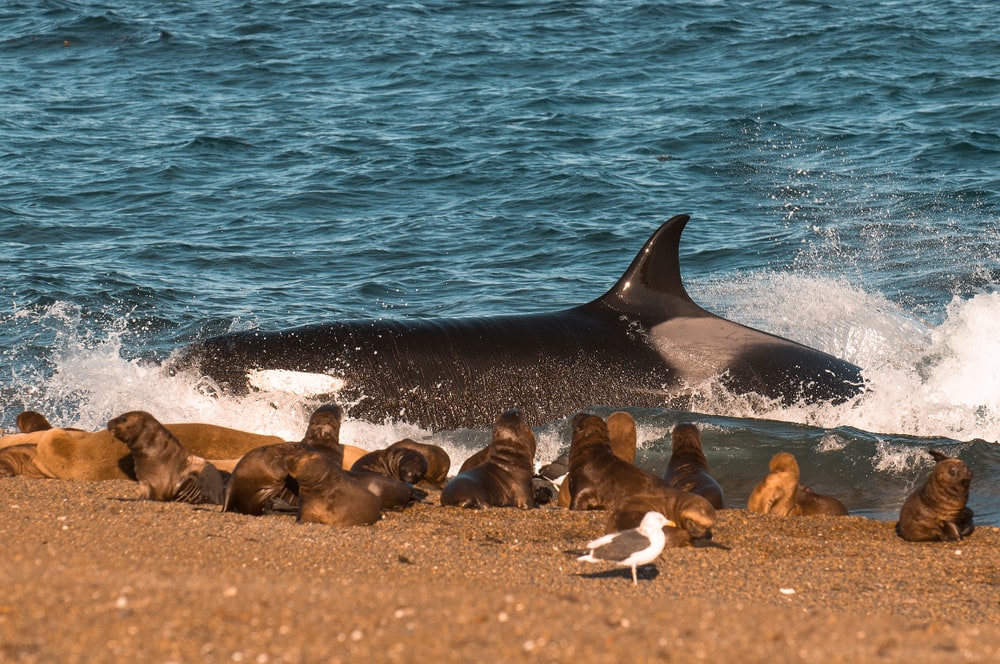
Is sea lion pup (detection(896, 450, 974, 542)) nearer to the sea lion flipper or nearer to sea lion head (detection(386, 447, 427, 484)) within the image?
sea lion head (detection(386, 447, 427, 484))

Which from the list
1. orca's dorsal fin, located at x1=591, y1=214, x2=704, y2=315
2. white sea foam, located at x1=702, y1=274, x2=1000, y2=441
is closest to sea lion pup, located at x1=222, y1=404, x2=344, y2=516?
orca's dorsal fin, located at x1=591, y1=214, x2=704, y2=315

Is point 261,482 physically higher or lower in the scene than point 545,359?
higher

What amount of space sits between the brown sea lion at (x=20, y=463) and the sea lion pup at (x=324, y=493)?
2.33 meters

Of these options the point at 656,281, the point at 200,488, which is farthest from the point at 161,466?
the point at 656,281

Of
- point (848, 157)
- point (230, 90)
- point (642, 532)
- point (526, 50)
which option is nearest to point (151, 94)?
point (230, 90)

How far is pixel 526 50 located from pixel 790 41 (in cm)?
666

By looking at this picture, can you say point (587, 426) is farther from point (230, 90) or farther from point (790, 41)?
point (790, 41)

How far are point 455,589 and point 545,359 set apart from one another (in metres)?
5.80

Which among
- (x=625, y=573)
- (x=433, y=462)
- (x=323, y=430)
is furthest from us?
(x=433, y=462)

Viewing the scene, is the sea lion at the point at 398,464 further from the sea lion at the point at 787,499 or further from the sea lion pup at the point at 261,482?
the sea lion at the point at 787,499

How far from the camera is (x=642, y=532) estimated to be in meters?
5.90

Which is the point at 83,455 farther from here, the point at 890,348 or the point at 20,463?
the point at 890,348

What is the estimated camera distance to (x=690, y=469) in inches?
341

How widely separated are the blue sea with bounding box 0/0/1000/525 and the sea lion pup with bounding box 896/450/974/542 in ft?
5.11
